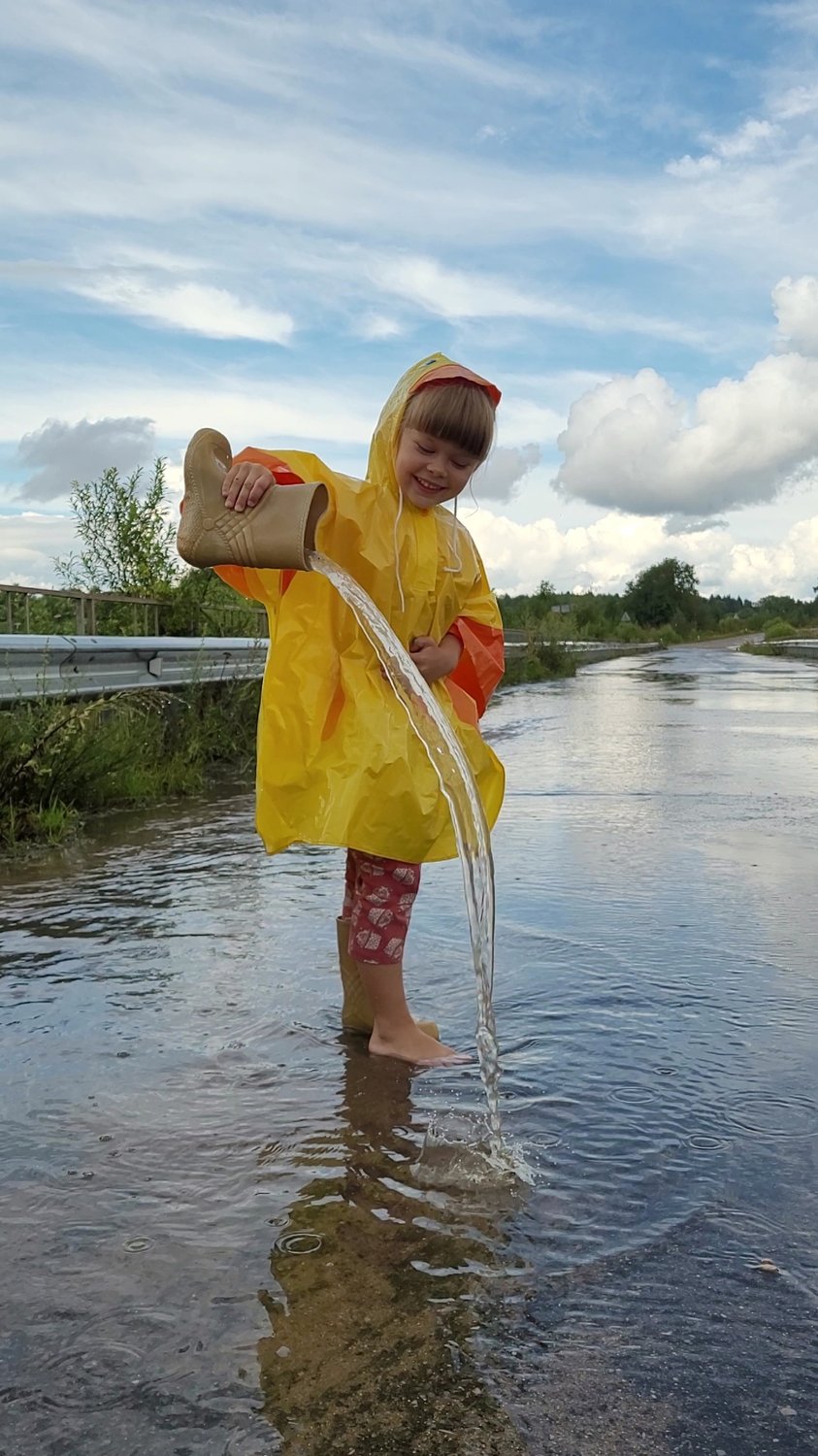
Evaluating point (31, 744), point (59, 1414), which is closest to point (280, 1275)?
point (59, 1414)

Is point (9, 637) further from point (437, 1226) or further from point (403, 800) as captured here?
point (437, 1226)

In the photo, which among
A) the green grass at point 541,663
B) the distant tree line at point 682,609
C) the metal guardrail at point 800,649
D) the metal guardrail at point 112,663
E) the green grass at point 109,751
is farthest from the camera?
the distant tree line at point 682,609

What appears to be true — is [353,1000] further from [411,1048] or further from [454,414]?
[454,414]

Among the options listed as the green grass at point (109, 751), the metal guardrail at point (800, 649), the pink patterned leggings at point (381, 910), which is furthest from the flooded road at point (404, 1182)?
the metal guardrail at point (800, 649)

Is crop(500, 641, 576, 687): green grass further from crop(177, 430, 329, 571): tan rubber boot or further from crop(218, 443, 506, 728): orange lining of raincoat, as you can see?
crop(177, 430, 329, 571): tan rubber boot

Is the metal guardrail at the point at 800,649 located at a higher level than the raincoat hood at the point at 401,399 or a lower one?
lower

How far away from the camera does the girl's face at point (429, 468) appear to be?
3314mm

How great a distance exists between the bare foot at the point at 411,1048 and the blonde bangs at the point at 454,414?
1.49 meters

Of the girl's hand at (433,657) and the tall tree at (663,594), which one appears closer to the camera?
the girl's hand at (433,657)

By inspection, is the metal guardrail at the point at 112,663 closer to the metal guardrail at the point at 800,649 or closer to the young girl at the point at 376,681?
the young girl at the point at 376,681

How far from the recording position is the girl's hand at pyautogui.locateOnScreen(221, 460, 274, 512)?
3156 millimetres

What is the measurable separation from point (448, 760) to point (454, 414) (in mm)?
871

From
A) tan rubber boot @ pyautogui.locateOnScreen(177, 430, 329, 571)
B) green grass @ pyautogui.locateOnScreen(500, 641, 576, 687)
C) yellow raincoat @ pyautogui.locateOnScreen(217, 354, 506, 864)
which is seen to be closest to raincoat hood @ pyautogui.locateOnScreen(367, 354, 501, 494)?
yellow raincoat @ pyautogui.locateOnScreen(217, 354, 506, 864)

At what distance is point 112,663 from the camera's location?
744 cm
